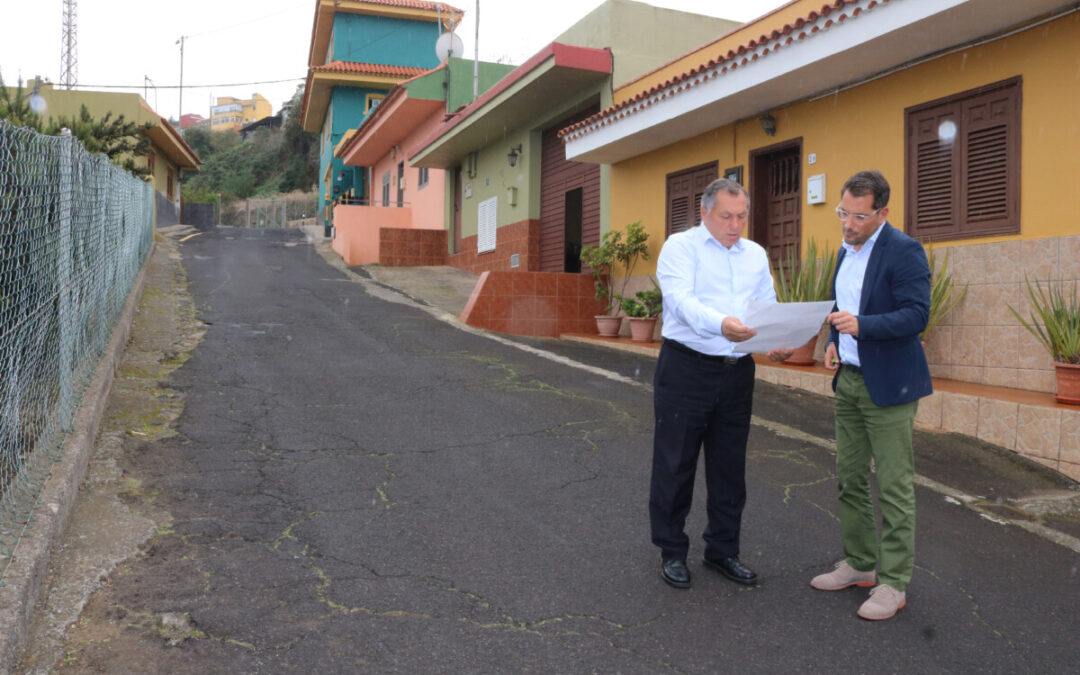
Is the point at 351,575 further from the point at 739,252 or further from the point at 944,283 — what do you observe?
the point at 944,283

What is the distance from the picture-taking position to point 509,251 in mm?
17234

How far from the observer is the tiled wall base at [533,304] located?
484 inches

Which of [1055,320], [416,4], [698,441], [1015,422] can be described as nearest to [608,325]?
[1055,320]

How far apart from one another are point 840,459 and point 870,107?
6290mm

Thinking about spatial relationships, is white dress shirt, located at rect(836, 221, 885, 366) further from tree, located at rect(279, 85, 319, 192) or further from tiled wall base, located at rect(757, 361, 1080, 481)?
tree, located at rect(279, 85, 319, 192)

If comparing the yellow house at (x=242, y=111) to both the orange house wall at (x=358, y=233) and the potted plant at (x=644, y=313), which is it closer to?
the orange house wall at (x=358, y=233)

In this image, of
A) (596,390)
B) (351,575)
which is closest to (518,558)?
(351,575)

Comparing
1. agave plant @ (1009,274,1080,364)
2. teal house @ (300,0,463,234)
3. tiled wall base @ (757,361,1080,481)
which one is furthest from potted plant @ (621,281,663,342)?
teal house @ (300,0,463,234)

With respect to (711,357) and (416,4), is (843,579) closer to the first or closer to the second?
(711,357)

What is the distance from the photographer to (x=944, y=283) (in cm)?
766

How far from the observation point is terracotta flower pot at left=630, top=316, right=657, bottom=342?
454 inches

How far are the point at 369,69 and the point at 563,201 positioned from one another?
17.3 metres

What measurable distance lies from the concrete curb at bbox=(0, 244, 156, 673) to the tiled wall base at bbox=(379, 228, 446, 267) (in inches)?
567

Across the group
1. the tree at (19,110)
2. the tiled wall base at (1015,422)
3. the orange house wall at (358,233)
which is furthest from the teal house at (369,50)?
the tiled wall base at (1015,422)
